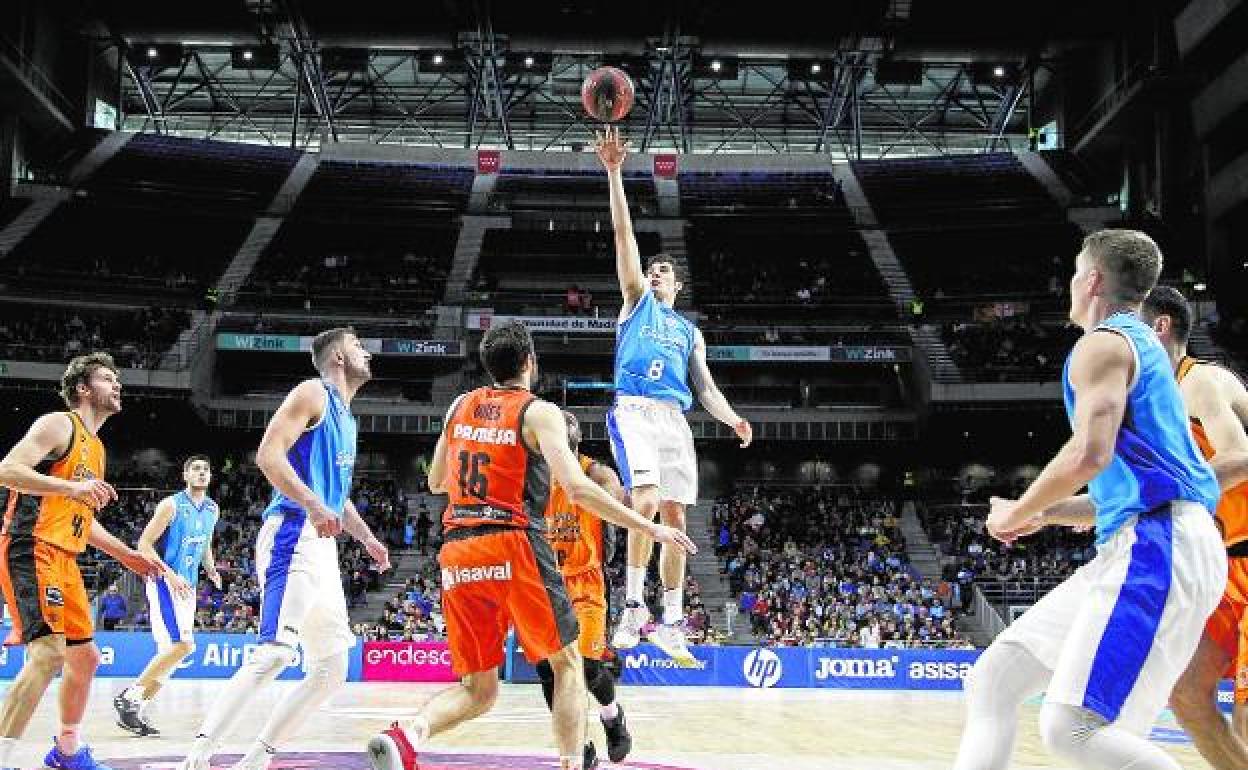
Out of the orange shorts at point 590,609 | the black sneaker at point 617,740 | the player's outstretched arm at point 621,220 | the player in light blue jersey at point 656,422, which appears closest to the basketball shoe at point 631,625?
the player in light blue jersey at point 656,422

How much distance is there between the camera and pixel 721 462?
39781 mm

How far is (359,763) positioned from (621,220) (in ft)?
13.3

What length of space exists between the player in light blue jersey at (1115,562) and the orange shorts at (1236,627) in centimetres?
200

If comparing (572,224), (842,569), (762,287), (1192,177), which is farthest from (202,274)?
(1192,177)

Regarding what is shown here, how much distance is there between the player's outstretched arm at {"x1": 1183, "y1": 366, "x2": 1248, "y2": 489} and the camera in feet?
17.3

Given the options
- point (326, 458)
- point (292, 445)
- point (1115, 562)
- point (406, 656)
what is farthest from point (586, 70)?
point (1115, 562)

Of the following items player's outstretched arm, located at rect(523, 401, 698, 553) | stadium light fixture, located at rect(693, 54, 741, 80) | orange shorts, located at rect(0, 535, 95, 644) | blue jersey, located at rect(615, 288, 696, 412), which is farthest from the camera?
stadium light fixture, located at rect(693, 54, 741, 80)

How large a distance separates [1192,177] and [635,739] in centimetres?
3371

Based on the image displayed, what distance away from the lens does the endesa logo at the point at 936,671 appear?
2180 centimetres

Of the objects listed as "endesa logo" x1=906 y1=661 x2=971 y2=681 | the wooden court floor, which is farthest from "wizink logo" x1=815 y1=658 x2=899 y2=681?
the wooden court floor

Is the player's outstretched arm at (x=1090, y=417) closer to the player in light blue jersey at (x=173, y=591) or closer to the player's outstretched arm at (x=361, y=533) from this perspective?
the player's outstretched arm at (x=361, y=533)

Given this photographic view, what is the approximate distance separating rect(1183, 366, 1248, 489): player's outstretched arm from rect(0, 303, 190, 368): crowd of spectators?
32638 millimetres

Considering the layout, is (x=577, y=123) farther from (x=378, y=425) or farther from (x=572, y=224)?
(x=378, y=425)

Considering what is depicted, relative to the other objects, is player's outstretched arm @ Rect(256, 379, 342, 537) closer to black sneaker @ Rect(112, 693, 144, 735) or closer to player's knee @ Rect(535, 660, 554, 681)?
player's knee @ Rect(535, 660, 554, 681)
